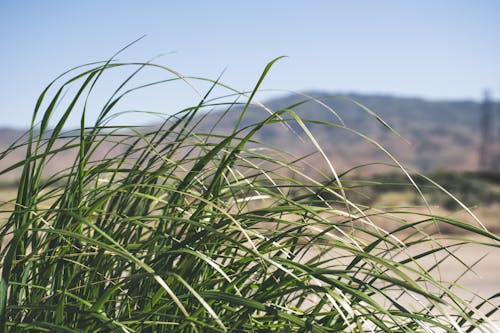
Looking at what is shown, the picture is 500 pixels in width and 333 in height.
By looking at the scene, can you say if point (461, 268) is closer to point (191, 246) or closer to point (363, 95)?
point (191, 246)

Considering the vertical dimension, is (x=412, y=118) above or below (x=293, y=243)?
below

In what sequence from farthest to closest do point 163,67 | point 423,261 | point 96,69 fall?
point 423,261
point 96,69
point 163,67

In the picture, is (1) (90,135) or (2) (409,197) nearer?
(1) (90,135)

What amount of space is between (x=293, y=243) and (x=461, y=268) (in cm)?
632

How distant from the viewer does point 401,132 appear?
4486 inches

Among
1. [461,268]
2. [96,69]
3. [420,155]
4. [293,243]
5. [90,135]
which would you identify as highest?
[96,69]

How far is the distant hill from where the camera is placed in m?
94.3

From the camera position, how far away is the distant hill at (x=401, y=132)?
94.3m

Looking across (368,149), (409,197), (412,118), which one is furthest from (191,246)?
(412,118)

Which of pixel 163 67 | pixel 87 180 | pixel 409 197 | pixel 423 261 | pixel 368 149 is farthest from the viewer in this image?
pixel 368 149

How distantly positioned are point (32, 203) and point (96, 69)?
394 millimetres

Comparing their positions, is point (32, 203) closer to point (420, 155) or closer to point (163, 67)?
point (163, 67)

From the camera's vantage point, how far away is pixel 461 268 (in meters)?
7.52

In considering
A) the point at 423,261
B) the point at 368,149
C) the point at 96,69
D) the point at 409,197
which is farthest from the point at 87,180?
the point at 368,149
